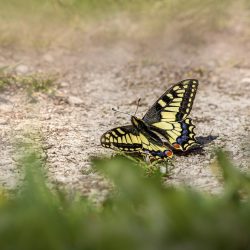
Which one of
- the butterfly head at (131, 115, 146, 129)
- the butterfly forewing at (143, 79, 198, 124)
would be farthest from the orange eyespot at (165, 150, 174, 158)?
the butterfly forewing at (143, 79, 198, 124)

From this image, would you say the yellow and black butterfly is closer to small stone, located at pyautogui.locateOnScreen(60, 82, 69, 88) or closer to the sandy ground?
the sandy ground

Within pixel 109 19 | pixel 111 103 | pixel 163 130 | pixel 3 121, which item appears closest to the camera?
pixel 163 130

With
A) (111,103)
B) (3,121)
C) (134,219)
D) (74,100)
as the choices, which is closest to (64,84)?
(74,100)

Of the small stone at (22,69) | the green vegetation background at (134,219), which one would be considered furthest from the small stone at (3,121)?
the green vegetation background at (134,219)

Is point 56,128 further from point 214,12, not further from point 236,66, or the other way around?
point 214,12

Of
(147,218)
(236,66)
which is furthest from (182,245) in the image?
(236,66)

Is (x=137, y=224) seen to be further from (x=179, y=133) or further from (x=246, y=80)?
(x=246, y=80)
